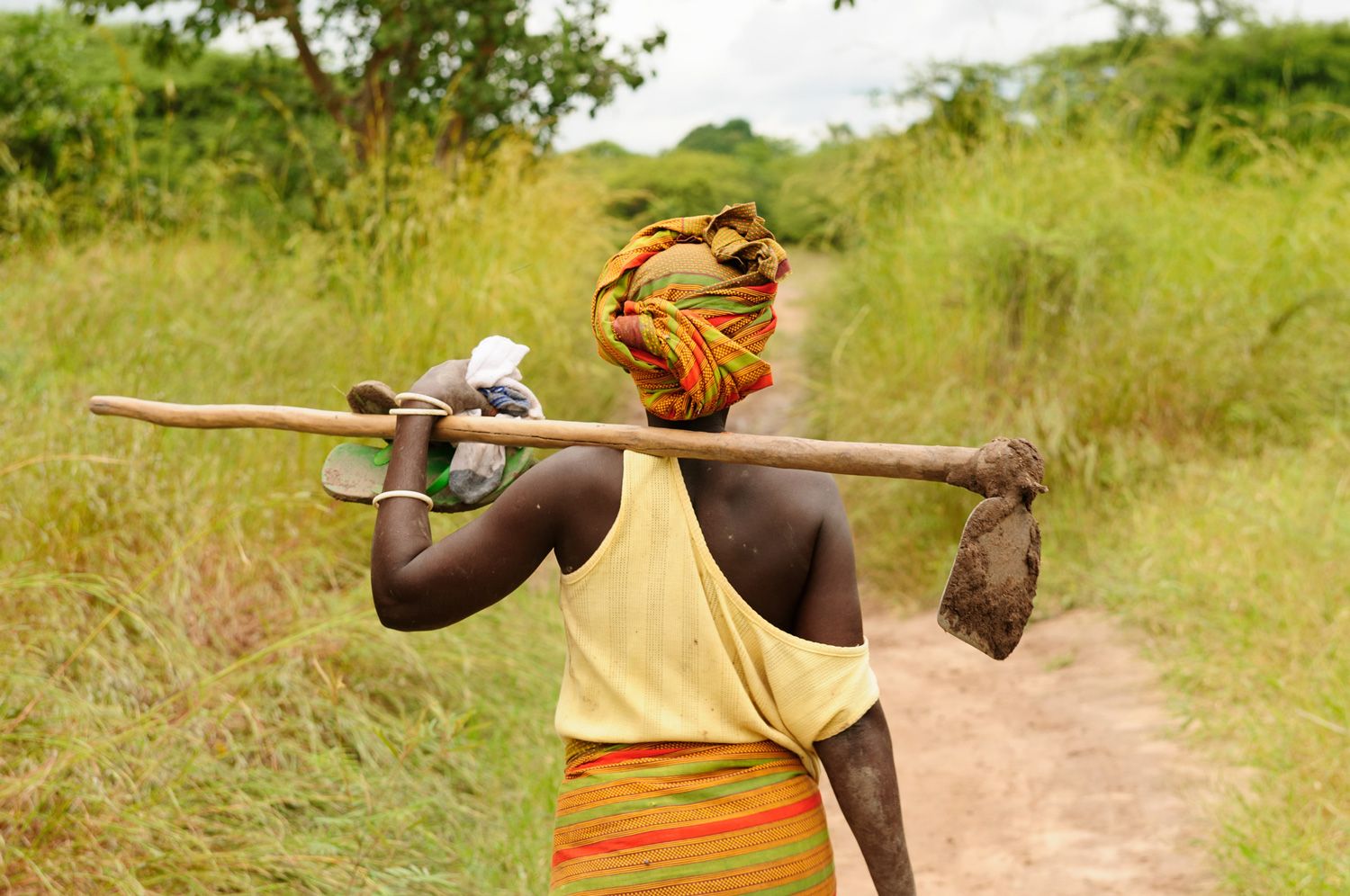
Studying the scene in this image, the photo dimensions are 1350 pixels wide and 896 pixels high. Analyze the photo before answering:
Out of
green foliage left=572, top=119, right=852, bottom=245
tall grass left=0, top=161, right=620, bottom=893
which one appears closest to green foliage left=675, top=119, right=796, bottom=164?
green foliage left=572, top=119, right=852, bottom=245

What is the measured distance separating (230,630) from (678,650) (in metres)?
2.40

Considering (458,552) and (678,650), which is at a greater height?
(458,552)

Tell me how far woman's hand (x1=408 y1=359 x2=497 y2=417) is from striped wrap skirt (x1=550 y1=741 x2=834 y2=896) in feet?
1.66

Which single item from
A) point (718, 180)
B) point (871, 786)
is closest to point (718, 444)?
point (871, 786)

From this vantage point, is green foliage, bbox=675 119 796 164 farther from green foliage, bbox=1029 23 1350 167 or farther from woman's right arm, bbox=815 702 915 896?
woman's right arm, bbox=815 702 915 896

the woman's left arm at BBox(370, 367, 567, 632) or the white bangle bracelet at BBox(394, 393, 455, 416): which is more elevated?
the white bangle bracelet at BBox(394, 393, 455, 416)

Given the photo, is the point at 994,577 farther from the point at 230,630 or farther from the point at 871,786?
the point at 230,630

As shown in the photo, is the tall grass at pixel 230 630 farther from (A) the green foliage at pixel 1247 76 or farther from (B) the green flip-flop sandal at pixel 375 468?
(A) the green foliage at pixel 1247 76

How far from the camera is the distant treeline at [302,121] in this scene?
6.11m

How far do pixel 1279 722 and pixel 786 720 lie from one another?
2.47 meters

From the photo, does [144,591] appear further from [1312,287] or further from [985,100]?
[985,100]

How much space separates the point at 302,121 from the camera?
24.5ft

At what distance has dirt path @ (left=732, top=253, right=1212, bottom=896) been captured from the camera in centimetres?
354

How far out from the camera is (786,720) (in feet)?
A: 5.68
